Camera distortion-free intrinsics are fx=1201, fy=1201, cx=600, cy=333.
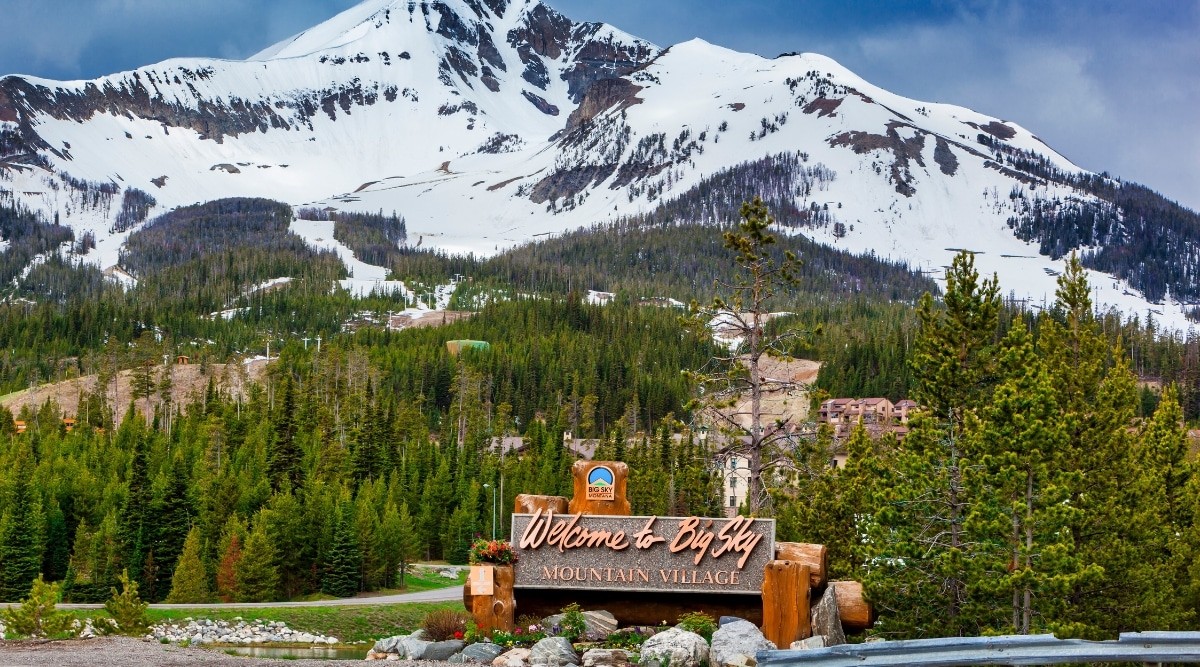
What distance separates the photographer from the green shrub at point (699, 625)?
2781 centimetres

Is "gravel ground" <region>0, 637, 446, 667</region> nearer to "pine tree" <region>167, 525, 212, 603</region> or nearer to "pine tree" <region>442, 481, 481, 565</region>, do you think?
"pine tree" <region>167, 525, 212, 603</region>

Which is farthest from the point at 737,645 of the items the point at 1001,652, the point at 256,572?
the point at 256,572

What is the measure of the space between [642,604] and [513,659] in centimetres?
504

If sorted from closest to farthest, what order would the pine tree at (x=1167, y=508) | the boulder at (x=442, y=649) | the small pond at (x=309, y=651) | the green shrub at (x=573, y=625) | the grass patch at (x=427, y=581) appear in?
the boulder at (x=442, y=649), the green shrub at (x=573, y=625), the pine tree at (x=1167, y=508), the small pond at (x=309, y=651), the grass patch at (x=427, y=581)

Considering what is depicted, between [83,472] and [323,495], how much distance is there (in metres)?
18.1

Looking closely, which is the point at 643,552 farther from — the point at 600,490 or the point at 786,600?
the point at 786,600

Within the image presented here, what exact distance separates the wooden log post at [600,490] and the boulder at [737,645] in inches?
213

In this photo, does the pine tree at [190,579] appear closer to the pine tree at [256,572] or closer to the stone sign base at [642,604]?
the pine tree at [256,572]

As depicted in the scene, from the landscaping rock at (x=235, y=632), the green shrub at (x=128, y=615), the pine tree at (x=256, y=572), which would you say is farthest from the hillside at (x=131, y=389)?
the green shrub at (x=128, y=615)

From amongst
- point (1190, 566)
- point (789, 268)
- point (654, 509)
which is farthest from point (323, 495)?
point (1190, 566)

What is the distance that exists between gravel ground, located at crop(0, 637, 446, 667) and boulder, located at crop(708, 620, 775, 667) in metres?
5.91

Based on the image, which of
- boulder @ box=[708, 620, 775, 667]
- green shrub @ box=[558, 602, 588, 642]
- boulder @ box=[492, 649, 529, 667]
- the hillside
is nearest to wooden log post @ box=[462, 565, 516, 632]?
green shrub @ box=[558, 602, 588, 642]

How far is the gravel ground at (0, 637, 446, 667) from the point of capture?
2102cm

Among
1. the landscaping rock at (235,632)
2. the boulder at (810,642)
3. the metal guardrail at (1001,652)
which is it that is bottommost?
the landscaping rock at (235,632)
